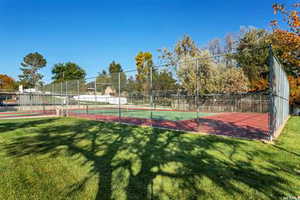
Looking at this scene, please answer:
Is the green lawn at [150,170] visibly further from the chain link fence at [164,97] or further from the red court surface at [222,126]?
the chain link fence at [164,97]

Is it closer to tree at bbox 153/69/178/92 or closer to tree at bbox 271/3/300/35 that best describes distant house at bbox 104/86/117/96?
tree at bbox 153/69/178/92

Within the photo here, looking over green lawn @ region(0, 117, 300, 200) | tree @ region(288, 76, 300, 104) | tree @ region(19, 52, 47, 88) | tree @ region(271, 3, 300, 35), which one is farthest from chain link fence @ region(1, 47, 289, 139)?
tree @ region(19, 52, 47, 88)

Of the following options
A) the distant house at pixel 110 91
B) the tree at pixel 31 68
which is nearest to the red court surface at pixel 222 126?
the distant house at pixel 110 91

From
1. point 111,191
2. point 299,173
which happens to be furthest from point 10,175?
point 299,173

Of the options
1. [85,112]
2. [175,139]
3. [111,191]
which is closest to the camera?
[111,191]

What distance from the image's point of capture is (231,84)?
13.8 metres

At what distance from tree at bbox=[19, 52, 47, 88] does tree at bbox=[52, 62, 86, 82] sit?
6859mm

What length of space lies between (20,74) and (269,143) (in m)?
55.2

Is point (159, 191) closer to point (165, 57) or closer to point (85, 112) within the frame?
point (85, 112)

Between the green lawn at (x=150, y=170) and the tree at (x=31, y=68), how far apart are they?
1928 inches

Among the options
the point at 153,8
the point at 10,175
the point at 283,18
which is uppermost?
the point at 153,8

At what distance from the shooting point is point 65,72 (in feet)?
131

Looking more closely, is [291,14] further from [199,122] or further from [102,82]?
[102,82]

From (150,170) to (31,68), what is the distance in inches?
2093
